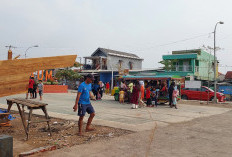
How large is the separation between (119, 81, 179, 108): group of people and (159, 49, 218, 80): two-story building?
17109 millimetres

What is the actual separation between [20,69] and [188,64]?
2968 cm

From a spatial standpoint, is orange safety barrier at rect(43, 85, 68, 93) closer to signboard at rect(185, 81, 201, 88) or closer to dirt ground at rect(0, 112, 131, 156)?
signboard at rect(185, 81, 201, 88)

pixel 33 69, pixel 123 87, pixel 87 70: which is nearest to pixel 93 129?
pixel 33 69

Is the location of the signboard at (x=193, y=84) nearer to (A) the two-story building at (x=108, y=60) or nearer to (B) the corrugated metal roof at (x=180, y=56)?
(B) the corrugated metal roof at (x=180, y=56)

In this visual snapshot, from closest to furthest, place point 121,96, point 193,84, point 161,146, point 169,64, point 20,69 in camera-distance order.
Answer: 1. point 161,146
2. point 20,69
3. point 121,96
4. point 193,84
5. point 169,64

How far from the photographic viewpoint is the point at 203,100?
21.0 metres

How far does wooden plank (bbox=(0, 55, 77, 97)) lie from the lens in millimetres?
5934

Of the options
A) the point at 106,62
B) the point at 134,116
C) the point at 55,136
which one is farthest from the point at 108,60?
the point at 55,136

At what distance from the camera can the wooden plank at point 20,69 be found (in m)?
5.93

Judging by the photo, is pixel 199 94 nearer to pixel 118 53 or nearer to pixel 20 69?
pixel 20 69

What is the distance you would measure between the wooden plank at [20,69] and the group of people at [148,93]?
760cm

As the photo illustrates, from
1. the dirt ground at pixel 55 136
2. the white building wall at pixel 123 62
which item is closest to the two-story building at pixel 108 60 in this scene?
the white building wall at pixel 123 62

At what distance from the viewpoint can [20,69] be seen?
19.9 ft

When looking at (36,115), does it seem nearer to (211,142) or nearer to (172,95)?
(211,142)
